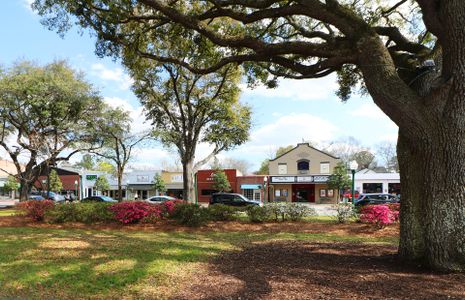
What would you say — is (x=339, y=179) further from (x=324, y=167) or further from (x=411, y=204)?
(x=411, y=204)

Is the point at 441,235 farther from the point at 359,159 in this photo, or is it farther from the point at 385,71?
the point at 359,159

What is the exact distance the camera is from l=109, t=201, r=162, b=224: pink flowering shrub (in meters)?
15.4

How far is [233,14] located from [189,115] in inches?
482

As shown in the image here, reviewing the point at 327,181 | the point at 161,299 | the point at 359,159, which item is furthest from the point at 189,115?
the point at 359,159

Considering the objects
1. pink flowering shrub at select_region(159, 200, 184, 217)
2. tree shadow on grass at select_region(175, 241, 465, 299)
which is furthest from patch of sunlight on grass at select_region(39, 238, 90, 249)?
pink flowering shrub at select_region(159, 200, 184, 217)

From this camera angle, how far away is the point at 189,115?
21391 mm

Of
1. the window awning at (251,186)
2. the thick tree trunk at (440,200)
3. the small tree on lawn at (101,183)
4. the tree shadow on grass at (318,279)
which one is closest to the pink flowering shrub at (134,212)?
the tree shadow on grass at (318,279)

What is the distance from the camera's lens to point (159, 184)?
54.1 meters

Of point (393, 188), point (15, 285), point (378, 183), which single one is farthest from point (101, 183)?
point (15, 285)

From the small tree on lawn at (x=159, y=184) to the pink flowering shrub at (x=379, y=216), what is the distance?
141 feet

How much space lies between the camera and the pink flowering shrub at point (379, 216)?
13625mm

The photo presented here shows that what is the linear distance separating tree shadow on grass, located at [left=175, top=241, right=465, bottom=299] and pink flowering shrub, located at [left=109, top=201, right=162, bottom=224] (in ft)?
25.4

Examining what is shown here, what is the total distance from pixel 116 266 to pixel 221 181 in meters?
44.0

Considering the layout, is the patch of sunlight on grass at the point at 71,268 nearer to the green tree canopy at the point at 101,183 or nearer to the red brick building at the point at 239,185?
the red brick building at the point at 239,185
